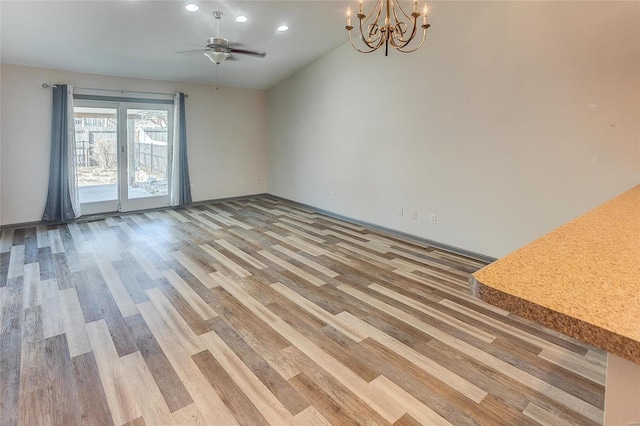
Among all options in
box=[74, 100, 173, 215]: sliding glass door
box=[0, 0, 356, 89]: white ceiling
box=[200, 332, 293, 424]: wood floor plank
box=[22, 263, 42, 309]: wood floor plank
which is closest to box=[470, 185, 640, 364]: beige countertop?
box=[200, 332, 293, 424]: wood floor plank

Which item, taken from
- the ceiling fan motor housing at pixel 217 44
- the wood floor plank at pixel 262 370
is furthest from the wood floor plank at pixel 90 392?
the ceiling fan motor housing at pixel 217 44

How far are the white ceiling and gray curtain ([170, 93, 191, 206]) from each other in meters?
0.70

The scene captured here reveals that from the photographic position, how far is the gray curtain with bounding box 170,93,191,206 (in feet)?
22.7

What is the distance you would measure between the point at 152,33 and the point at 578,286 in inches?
217

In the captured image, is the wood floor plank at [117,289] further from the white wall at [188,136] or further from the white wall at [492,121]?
the white wall at [492,121]

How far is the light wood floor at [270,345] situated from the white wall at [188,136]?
1474 millimetres

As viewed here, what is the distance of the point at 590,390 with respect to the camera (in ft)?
7.05

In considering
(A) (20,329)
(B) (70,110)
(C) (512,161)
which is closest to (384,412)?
(A) (20,329)

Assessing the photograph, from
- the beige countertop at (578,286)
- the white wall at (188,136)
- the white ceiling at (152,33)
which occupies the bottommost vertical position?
the beige countertop at (578,286)

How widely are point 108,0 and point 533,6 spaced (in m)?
4.67

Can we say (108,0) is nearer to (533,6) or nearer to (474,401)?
Result: (533,6)

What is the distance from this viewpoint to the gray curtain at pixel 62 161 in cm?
562

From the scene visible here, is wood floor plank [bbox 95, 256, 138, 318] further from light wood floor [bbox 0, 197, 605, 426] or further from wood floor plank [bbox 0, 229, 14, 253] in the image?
wood floor plank [bbox 0, 229, 14, 253]

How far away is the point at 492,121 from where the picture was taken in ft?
13.8
